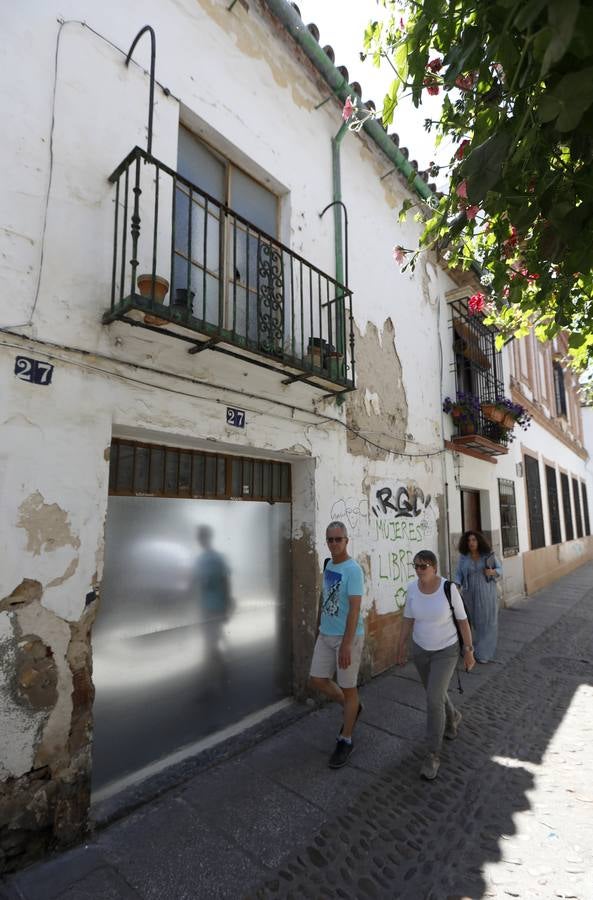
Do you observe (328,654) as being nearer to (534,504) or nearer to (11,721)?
(11,721)

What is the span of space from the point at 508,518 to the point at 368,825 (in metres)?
7.53

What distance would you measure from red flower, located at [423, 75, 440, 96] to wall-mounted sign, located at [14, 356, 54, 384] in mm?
2570

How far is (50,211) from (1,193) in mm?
263

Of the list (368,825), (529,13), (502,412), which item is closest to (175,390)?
(529,13)

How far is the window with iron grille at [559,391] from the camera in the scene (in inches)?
597

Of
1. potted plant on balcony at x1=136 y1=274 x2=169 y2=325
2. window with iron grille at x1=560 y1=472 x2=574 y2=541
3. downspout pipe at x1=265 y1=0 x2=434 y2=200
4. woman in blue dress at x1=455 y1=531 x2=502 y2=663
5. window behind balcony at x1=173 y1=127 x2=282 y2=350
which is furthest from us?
window with iron grille at x1=560 y1=472 x2=574 y2=541

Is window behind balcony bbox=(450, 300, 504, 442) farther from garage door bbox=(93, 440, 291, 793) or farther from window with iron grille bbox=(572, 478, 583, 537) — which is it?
window with iron grille bbox=(572, 478, 583, 537)

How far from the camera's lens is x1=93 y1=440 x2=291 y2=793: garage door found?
322 centimetres

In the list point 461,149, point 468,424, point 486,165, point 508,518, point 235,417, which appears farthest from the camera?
point 508,518

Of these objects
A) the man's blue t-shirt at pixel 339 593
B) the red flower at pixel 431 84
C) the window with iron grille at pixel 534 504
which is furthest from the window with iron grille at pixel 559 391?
the red flower at pixel 431 84

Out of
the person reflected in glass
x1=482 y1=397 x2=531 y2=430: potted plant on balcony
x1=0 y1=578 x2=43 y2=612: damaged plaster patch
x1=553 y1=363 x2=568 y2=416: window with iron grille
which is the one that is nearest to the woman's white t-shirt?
the person reflected in glass

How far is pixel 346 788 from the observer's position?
309 centimetres

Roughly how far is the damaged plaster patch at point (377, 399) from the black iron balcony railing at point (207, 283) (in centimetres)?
42

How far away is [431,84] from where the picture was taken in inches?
105
